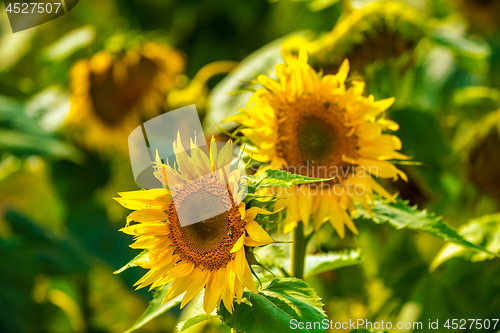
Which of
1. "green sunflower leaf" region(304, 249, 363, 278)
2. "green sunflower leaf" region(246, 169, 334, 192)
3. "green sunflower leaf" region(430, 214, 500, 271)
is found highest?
"green sunflower leaf" region(246, 169, 334, 192)

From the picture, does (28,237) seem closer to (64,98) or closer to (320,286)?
(64,98)

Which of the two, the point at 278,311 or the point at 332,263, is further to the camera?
the point at 332,263

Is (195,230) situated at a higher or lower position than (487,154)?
higher

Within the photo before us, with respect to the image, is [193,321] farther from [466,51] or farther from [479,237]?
[466,51]

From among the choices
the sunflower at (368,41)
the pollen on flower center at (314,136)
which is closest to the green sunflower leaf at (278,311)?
the pollen on flower center at (314,136)

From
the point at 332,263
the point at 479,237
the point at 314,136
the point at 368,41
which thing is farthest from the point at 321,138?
the point at 368,41

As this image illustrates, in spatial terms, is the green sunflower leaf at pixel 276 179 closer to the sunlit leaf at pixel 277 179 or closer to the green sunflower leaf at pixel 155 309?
the sunlit leaf at pixel 277 179

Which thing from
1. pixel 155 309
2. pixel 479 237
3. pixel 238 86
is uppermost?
pixel 238 86

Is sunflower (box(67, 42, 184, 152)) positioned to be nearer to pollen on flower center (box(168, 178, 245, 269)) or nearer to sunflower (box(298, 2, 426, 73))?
sunflower (box(298, 2, 426, 73))

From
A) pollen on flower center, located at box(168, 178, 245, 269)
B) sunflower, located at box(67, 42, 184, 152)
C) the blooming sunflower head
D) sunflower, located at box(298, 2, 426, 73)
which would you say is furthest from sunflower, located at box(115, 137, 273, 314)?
sunflower, located at box(67, 42, 184, 152)
